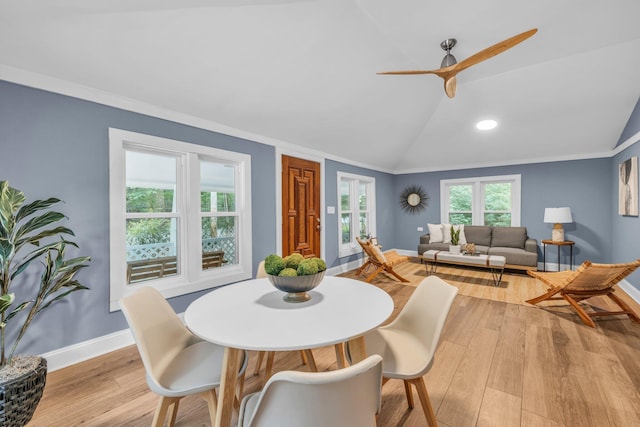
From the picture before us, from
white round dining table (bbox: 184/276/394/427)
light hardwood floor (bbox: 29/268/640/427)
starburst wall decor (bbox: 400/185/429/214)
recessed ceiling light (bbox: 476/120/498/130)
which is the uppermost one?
recessed ceiling light (bbox: 476/120/498/130)

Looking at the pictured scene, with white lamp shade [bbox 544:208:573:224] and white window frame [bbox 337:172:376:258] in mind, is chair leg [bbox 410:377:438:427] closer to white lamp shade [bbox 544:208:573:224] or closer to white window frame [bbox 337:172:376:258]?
white window frame [bbox 337:172:376:258]

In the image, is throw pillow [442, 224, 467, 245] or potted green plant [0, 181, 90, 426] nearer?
potted green plant [0, 181, 90, 426]

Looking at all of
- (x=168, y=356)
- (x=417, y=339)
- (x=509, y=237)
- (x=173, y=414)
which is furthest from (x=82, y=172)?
(x=509, y=237)

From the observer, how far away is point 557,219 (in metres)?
4.68

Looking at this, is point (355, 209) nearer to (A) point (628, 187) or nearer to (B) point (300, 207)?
(B) point (300, 207)

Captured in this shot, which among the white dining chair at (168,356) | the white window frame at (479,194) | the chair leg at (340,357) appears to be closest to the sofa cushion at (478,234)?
the white window frame at (479,194)

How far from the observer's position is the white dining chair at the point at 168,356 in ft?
3.88

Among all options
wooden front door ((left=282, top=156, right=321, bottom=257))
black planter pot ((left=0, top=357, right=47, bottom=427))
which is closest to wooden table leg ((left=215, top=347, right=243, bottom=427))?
black planter pot ((left=0, top=357, right=47, bottom=427))

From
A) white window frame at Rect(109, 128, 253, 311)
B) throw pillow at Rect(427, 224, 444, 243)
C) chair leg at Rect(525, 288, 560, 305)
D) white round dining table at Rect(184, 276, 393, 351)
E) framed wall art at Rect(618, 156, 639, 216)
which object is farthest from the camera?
throw pillow at Rect(427, 224, 444, 243)

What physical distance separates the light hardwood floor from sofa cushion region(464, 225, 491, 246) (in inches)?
115

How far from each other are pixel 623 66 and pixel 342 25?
3.54 meters

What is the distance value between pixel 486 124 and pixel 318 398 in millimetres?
5227

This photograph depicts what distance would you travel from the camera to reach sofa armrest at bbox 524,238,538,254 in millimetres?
4848

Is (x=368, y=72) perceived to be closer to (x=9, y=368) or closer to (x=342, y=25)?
(x=342, y=25)
